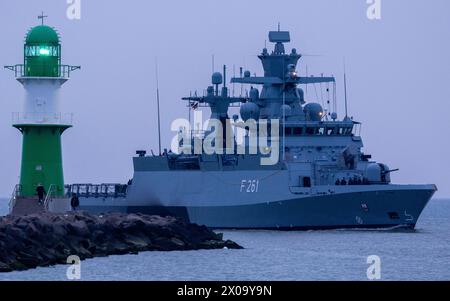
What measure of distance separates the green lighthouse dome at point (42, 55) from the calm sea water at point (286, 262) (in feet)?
21.4

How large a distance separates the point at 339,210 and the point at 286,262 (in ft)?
48.6

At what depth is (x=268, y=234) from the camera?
62500 mm

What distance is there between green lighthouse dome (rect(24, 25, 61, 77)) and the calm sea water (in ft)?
21.4

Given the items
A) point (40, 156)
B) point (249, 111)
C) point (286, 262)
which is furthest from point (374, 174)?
point (40, 156)

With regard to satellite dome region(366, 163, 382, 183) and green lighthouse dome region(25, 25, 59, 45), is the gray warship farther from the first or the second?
green lighthouse dome region(25, 25, 59, 45)

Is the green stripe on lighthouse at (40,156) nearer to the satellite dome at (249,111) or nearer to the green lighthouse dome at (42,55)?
the green lighthouse dome at (42,55)

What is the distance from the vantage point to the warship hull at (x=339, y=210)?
6269 centimetres

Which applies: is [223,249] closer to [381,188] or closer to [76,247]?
[76,247]

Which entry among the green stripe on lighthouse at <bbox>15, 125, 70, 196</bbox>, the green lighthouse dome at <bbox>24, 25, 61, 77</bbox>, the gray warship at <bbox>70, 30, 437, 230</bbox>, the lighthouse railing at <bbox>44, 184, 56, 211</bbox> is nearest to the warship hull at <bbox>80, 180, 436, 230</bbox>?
the gray warship at <bbox>70, 30, 437, 230</bbox>

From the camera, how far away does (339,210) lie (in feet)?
208

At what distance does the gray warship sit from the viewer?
6341 cm

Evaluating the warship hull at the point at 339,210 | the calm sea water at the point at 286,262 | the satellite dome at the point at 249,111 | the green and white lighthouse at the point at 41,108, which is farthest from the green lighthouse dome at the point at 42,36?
the satellite dome at the point at 249,111

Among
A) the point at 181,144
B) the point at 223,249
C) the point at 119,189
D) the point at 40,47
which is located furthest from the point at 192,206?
the point at 40,47
